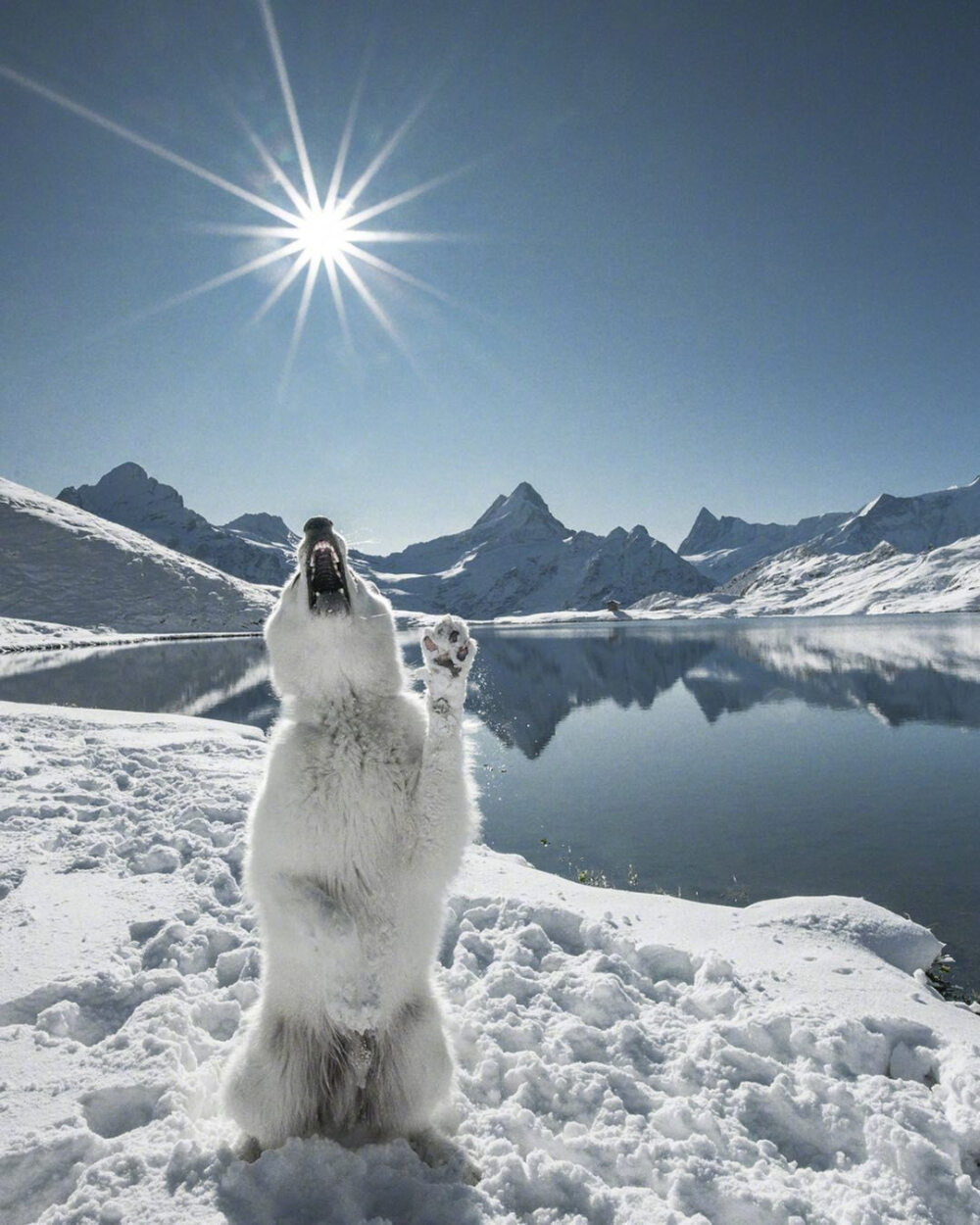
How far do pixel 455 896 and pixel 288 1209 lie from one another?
3.78m

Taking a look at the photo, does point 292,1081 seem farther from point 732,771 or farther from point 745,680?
point 745,680

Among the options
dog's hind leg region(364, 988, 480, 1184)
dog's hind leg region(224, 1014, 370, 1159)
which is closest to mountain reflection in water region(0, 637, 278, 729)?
dog's hind leg region(224, 1014, 370, 1159)

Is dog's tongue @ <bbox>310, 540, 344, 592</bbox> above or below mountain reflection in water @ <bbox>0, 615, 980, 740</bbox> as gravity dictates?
above

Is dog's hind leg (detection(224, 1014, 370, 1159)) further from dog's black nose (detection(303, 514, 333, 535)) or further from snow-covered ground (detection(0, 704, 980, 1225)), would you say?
dog's black nose (detection(303, 514, 333, 535))

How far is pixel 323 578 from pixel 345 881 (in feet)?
5.53

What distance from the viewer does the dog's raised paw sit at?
2.90 metres

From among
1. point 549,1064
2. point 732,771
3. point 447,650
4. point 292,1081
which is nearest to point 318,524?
point 447,650

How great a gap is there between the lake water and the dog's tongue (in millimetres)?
9426

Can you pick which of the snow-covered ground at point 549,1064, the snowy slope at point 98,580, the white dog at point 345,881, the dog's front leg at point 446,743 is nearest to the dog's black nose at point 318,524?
the white dog at point 345,881

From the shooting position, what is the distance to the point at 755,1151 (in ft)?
11.6

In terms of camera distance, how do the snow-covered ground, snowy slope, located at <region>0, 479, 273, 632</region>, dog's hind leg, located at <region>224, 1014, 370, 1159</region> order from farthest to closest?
1. snowy slope, located at <region>0, 479, 273, 632</region>
2. dog's hind leg, located at <region>224, 1014, 370, 1159</region>
3. the snow-covered ground

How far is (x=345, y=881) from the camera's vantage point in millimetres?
3303

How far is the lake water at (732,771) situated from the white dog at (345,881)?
26.6ft

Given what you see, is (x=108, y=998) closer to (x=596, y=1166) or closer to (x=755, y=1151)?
(x=596, y=1166)
